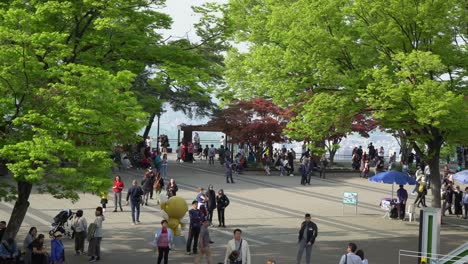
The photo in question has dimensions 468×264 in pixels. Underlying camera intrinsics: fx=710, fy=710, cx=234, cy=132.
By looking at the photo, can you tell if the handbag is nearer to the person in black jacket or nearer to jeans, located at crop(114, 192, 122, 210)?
the person in black jacket

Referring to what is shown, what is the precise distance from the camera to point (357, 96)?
26.2m

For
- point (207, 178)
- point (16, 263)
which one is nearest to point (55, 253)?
point (16, 263)

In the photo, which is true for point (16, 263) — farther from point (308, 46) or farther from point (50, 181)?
point (308, 46)

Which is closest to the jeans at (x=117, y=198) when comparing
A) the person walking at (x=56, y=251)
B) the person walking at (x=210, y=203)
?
the person walking at (x=210, y=203)

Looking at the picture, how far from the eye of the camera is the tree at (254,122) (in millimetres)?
43688

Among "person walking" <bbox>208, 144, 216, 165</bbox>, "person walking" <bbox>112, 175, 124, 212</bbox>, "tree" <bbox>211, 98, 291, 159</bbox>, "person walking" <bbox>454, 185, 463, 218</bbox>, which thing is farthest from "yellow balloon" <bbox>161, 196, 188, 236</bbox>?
"person walking" <bbox>208, 144, 216, 165</bbox>

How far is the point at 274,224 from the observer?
26.1m

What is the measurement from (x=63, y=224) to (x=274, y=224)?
25.9 feet

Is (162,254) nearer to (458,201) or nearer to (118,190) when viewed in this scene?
(118,190)

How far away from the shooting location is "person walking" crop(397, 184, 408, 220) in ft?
93.5

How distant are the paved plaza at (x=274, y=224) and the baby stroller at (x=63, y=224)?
1.95 ft

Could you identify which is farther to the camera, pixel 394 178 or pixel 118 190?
pixel 394 178

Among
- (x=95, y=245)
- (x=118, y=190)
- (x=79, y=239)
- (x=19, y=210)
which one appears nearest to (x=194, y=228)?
(x=95, y=245)

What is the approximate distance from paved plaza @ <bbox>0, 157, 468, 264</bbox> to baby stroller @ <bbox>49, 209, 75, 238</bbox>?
59cm
